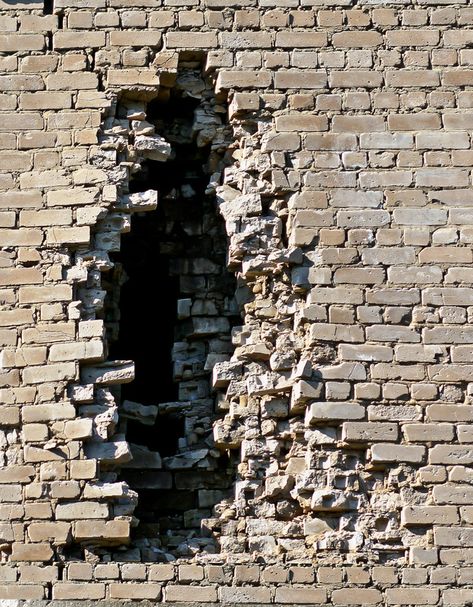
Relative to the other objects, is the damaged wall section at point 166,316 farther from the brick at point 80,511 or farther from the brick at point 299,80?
the brick at point 299,80

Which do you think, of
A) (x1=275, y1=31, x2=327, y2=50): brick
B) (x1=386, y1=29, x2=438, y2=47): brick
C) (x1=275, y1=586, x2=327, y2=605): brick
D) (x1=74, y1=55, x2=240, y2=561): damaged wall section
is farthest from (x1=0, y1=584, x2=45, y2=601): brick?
(x1=386, y1=29, x2=438, y2=47): brick

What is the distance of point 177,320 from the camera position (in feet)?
33.4

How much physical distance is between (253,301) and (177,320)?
75 cm

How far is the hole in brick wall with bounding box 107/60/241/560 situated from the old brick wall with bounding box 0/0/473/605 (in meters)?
0.02

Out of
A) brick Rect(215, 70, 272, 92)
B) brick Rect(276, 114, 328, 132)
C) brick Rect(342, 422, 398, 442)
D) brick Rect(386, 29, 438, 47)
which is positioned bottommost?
brick Rect(342, 422, 398, 442)

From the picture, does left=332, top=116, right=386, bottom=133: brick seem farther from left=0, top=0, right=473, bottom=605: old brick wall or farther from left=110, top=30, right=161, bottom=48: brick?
left=110, top=30, right=161, bottom=48: brick

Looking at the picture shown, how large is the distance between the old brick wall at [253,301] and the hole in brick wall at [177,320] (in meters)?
0.02

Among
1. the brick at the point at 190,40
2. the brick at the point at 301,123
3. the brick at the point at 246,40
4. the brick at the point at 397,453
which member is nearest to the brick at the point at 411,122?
the brick at the point at 301,123

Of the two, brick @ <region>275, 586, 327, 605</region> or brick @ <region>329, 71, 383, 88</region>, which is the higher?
brick @ <region>329, 71, 383, 88</region>

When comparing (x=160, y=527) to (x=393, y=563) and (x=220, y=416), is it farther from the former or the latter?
(x=393, y=563)

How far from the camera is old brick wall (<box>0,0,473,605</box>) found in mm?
8891

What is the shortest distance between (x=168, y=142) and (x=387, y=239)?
1.64m

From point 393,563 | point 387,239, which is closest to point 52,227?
point 387,239

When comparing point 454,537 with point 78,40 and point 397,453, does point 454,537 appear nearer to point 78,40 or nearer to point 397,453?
point 397,453
